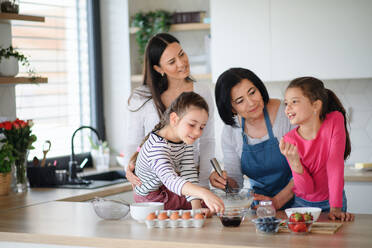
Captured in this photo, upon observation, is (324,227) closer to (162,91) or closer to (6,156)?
(162,91)

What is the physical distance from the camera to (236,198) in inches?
81.1

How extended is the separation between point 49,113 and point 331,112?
2418mm

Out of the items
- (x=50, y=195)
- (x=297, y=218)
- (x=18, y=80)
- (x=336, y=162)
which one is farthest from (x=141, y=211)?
(x=18, y=80)

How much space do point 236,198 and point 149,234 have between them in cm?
35

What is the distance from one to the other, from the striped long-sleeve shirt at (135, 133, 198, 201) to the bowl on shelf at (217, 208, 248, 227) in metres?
0.19

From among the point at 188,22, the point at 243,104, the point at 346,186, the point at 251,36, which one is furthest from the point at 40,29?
the point at 346,186

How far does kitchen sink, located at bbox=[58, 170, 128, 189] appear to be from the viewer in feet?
11.6

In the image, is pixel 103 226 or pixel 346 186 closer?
pixel 103 226

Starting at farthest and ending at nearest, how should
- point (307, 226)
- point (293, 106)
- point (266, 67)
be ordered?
1. point (266, 67)
2. point (293, 106)
3. point (307, 226)

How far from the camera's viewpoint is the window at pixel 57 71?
13.0ft

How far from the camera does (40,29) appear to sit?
411 cm

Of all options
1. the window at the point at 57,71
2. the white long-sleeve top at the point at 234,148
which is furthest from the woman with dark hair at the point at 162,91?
the window at the point at 57,71

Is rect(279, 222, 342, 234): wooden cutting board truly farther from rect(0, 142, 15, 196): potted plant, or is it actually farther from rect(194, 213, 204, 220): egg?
rect(0, 142, 15, 196): potted plant

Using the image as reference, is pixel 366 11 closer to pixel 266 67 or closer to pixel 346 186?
pixel 266 67
